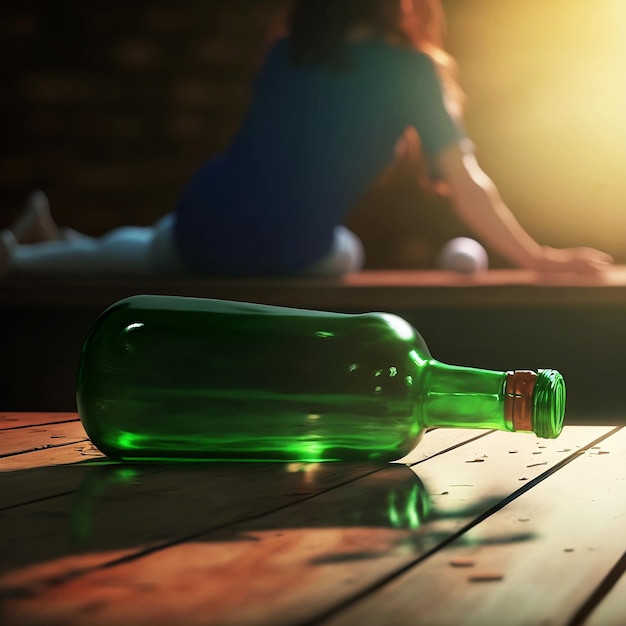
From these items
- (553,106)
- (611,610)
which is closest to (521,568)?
(611,610)

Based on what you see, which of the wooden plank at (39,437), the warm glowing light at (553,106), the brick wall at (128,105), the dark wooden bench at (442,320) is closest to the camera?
the wooden plank at (39,437)

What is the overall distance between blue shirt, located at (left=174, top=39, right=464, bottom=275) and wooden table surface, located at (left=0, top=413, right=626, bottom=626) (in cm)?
137

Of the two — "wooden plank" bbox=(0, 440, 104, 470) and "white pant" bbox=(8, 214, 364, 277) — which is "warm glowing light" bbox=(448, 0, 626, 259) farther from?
"wooden plank" bbox=(0, 440, 104, 470)

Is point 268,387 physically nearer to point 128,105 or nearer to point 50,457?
point 50,457

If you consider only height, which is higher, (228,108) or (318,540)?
(228,108)

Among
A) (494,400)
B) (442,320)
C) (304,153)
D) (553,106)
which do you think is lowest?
(442,320)

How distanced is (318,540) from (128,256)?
1863mm

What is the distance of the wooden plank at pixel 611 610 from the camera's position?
0.31 metres

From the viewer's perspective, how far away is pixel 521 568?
373 millimetres

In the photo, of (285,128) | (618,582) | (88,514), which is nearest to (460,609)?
(618,582)

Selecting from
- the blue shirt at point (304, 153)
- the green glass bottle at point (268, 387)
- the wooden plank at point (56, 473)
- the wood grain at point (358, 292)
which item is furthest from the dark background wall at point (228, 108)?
the green glass bottle at point (268, 387)

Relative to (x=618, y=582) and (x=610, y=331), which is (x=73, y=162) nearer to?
(x=610, y=331)

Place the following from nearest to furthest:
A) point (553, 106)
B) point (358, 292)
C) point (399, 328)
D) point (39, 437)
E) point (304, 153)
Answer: point (399, 328) → point (39, 437) → point (358, 292) → point (304, 153) → point (553, 106)

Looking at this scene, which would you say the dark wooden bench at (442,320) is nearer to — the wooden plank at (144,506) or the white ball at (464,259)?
the white ball at (464,259)
